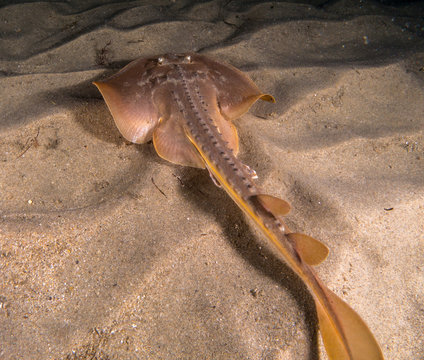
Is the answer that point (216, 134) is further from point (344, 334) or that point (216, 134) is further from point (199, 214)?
point (344, 334)

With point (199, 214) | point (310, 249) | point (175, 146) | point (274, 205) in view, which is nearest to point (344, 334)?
point (310, 249)

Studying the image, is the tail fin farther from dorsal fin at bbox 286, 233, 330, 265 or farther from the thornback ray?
dorsal fin at bbox 286, 233, 330, 265

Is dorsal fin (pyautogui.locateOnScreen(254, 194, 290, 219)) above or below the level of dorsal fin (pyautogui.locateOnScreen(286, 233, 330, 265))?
above

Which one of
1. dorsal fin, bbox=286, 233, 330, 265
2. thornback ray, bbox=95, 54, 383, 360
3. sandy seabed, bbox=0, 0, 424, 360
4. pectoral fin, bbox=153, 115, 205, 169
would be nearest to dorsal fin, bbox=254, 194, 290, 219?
thornback ray, bbox=95, 54, 383, 360

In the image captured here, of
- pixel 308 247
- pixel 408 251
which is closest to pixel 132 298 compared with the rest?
pixel 308 247

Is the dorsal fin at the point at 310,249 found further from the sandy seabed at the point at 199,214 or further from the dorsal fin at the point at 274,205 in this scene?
the sandy seabed at the point at 199,214

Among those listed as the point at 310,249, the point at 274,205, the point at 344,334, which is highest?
the point at 274,205

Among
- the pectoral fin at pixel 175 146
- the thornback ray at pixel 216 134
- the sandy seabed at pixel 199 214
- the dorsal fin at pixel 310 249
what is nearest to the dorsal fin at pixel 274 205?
the thornback ray at pixel 216 134
